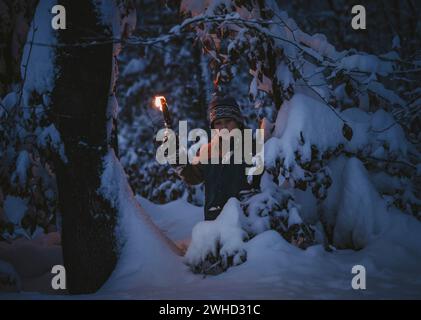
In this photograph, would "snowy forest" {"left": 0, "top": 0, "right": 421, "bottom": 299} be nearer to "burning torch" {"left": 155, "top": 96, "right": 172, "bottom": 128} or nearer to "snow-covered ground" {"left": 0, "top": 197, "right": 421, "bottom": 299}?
"snow-covered ground" {"left": 0, "top": 197, "right": 421, "bottom": 299}

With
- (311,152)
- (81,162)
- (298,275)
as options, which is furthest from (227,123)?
(298,275)

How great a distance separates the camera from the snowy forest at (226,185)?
12.4ft

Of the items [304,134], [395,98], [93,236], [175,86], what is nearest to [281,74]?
[304,134]

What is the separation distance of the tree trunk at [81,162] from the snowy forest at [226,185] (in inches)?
0.5

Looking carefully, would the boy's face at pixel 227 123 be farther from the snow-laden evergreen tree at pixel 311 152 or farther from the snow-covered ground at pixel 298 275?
the snow-covered ground at pixel 298 275

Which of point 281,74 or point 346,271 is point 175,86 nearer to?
point 281,74

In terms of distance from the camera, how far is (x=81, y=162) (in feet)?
13.4

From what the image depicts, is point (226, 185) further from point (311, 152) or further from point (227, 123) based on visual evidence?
point (311, 152)

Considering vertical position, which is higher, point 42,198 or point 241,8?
point 241,8

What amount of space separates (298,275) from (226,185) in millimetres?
1681

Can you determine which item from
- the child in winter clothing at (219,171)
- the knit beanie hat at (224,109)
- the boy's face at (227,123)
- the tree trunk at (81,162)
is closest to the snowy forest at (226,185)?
the tree trunk at (81,162)

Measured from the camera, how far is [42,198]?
181 inches

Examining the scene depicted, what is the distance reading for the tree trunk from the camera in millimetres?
4055
